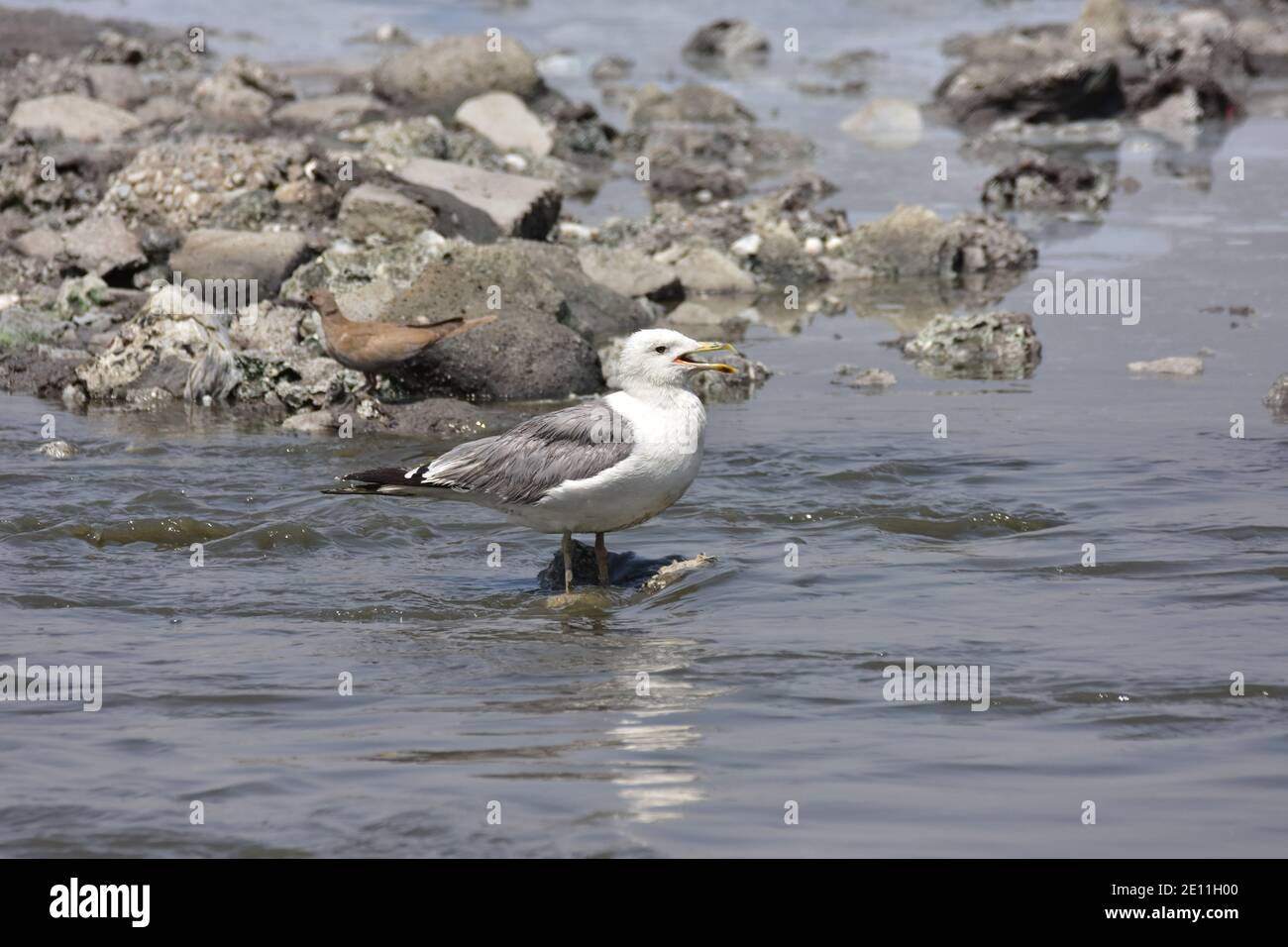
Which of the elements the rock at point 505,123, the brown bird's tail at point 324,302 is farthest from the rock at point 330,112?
the brown bird's tail at point 324,302

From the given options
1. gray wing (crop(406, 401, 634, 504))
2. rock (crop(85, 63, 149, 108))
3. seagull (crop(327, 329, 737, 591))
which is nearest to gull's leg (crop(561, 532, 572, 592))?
seagull (crop(327, 329, 737, 591))

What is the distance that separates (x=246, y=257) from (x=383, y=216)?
5.73 ft

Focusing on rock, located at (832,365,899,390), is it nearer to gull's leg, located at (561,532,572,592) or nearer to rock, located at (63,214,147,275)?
gull's leg, located at (561,532,572,592)

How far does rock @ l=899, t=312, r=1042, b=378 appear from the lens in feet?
44.4

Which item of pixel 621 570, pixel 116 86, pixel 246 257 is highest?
pixel 116 86

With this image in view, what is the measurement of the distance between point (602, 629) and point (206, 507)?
Result: 2992 millimetres

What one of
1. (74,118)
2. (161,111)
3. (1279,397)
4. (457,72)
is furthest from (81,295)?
(457,72)

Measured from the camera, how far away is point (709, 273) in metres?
16.5

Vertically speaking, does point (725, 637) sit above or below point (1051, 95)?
below

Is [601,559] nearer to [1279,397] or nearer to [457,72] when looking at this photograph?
[1279,397]

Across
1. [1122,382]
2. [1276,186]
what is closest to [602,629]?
[1122,382]

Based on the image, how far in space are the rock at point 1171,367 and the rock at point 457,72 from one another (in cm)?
1532

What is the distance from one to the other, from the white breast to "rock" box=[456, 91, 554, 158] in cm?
1553

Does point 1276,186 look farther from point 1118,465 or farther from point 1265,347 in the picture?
point 1118,465
